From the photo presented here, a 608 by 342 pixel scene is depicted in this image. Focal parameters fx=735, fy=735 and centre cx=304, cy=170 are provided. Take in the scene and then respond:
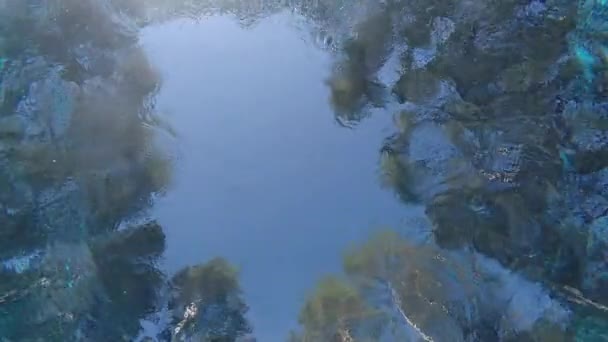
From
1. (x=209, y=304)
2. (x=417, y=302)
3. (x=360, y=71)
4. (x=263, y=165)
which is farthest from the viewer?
(x=360, y=71)

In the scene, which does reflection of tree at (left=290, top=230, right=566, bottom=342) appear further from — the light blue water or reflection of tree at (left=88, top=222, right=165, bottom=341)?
reflection of tree at (left=88, top=222, right=165, bottom=341)

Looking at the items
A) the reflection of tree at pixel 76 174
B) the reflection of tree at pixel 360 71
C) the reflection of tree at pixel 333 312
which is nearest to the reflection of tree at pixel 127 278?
the reflection of tree at pixel 76 174

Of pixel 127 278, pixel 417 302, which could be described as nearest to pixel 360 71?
pixel 417 302

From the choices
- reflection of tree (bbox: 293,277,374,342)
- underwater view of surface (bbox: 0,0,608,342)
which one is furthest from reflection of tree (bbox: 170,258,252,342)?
reflection of tree (bbox: 293,277,374,342)

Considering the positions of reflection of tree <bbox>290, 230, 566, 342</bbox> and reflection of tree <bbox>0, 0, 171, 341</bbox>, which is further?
reflection of tree <bbox>0, 0, 171, 341</bbox>

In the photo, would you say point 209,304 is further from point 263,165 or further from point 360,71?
point 360,71

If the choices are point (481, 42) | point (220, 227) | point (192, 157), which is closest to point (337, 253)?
point (220, 227)

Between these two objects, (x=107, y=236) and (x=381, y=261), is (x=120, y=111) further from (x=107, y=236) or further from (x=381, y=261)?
(x=381, y=261)

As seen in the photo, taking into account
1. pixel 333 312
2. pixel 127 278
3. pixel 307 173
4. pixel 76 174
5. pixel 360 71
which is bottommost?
pixel 333 312

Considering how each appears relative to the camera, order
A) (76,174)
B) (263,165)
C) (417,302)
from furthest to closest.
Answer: (263,165), (76,174), (417,302)
